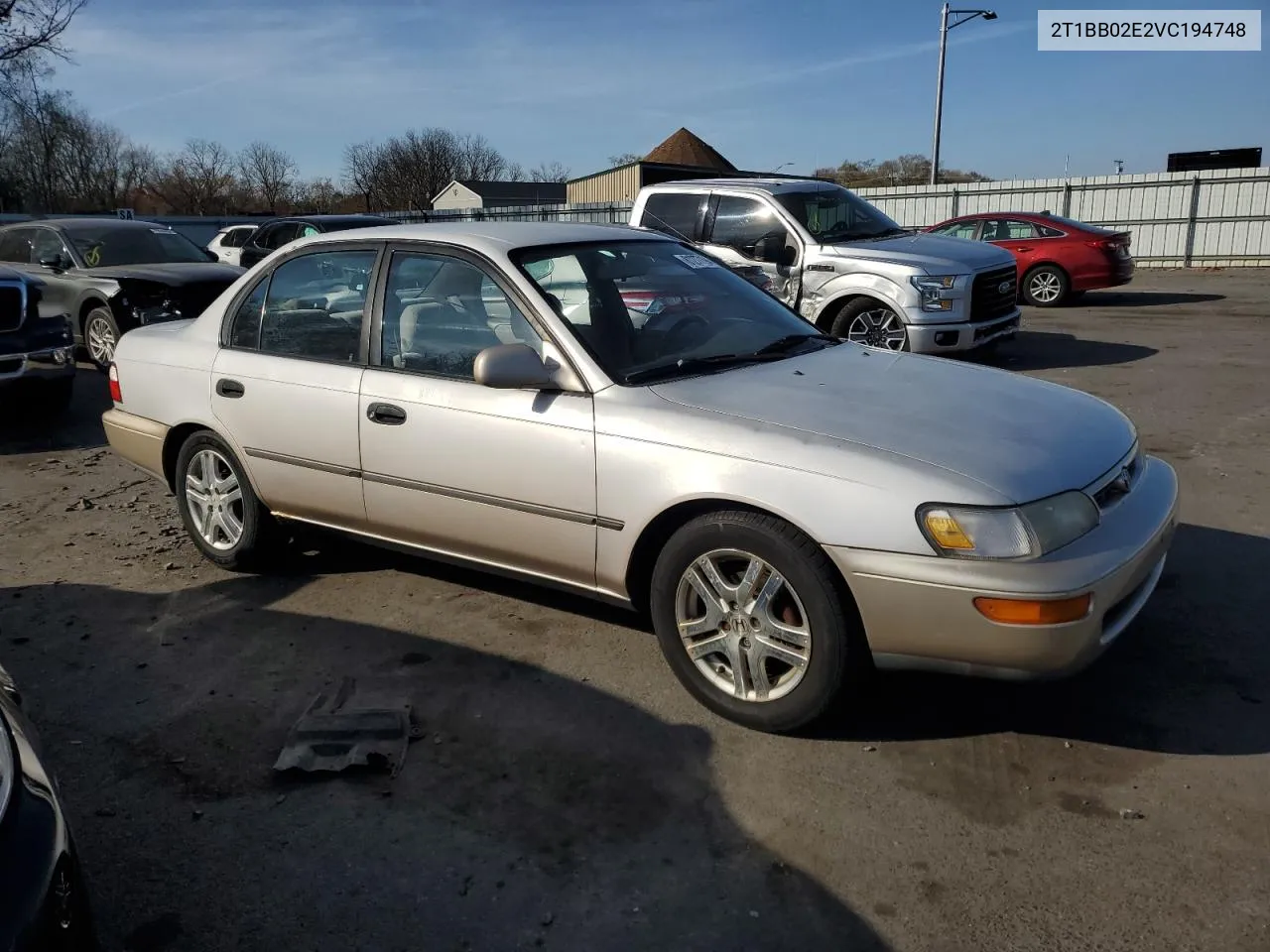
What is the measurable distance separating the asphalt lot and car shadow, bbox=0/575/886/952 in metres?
0.01

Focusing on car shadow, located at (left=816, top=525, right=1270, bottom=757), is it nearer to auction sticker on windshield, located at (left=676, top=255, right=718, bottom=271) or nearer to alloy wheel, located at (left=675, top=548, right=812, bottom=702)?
alloy wheel, located at (left=675, top=548, right=812, bottom=702)

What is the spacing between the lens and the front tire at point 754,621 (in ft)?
10.1

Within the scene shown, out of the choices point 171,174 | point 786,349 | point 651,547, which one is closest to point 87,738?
point 651,547

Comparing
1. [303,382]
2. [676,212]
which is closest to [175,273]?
[676,212]

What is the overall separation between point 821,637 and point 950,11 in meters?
27.0

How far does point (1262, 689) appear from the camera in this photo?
3.50 m

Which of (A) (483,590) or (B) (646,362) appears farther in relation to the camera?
(A) (483,590)

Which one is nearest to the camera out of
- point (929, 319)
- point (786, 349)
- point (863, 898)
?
point (863, 898)

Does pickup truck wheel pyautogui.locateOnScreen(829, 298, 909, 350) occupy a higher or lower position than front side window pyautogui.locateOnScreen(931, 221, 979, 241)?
lower

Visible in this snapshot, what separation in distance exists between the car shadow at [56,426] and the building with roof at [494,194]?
2037 inches

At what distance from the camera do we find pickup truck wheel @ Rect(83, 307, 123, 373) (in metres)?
10.3

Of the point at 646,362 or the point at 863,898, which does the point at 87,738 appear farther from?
the point at 863,898

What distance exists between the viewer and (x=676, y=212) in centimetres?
967

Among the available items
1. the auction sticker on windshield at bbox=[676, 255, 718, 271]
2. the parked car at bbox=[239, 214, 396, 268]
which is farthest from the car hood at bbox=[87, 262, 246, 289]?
the auction sticker on windshield at bbox=[676, 255, 718, 271]
